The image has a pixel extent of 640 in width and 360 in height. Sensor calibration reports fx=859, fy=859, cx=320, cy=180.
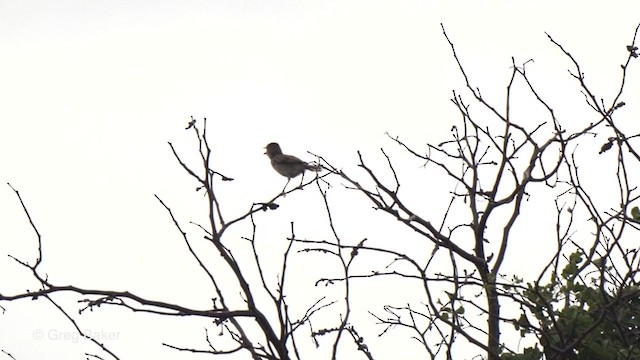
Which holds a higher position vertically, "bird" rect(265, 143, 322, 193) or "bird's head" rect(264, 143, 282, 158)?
"bird's head" rect(264, 143, 282, 158)

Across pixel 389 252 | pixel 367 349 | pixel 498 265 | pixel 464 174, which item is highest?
pixel 464 174

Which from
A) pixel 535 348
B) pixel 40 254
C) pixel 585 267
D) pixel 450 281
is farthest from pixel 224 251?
pixel 585 267

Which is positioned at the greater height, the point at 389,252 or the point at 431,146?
the point at 431,146

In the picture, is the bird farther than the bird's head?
No

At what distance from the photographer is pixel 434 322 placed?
164 inches

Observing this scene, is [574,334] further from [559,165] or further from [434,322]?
[559,165]

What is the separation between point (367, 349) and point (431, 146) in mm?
1744

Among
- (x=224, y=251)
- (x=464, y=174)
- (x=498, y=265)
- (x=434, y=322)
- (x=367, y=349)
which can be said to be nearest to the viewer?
(x=224, y=251)

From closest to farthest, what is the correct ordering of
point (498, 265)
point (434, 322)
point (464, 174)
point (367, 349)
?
point (367, 349)
point (434, 322)
point (498, 265)
point (464, 174)

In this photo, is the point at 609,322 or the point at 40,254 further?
the point at 609,322

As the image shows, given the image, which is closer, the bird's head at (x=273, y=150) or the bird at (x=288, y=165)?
the bird at (x=288, y=165)

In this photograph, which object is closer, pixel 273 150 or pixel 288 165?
pixel 288 165

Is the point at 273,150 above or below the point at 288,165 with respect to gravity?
above

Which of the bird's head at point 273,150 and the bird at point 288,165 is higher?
the bird's head at point 273,150
